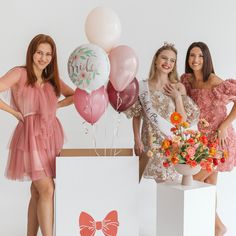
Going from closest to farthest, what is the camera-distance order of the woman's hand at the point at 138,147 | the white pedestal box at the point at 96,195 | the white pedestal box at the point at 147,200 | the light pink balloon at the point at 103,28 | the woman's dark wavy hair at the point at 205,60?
1. the white pedestal box at the point at 96,195
2. the light pink balloon at the point at 103,28
3. the woman's hand at the point at 138,147
4. the woman's dark wavy hair at the point at 205,60
5. the white pedestal box at the point at 147,200

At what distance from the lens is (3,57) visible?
3178mm

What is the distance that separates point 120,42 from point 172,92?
3.48 feet

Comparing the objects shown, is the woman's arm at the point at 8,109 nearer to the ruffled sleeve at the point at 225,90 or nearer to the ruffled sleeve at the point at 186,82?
the ruffled sleeve at the point at 186,82

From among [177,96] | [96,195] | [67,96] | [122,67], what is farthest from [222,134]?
[67,96]

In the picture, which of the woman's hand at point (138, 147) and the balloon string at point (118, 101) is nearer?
the balloon string at point (118, 101)

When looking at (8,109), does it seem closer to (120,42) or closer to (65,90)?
(65,90)

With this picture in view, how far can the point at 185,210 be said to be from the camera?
208 cm

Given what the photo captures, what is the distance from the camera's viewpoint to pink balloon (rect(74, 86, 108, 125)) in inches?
89.9

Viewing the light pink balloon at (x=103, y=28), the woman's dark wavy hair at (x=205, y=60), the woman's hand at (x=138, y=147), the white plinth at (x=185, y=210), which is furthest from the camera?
the woman's dark wavy hair at (x=205, y=60)

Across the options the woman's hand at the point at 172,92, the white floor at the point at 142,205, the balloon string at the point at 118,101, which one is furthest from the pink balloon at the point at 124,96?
the white floor at the point at 142,205

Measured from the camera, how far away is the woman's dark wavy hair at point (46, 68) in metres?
2.32

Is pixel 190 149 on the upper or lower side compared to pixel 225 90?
lower

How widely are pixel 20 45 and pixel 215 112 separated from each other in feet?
5.43

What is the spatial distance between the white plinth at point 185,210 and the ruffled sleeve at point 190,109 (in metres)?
0.46
